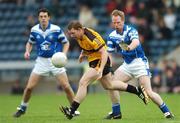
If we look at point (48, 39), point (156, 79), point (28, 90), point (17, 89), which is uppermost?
point (48, 39)

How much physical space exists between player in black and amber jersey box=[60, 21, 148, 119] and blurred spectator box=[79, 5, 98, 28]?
1636cm

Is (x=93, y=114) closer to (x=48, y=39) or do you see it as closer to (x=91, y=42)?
(x=48, y=39)

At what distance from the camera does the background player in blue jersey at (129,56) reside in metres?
14.8

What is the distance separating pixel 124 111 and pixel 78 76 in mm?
11113

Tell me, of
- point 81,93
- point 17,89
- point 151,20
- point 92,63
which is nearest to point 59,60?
point 92,63

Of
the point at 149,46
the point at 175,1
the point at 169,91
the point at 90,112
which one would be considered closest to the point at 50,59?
the point at 90,112

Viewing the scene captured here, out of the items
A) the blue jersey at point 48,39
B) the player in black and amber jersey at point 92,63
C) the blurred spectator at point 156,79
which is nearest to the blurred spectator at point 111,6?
the blurred spectator at point 156,79

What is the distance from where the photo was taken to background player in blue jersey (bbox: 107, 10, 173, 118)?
14750mm

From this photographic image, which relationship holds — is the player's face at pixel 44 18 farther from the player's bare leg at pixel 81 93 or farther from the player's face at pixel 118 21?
the player's bare leg at pixel 81 93

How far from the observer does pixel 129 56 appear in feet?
49.7

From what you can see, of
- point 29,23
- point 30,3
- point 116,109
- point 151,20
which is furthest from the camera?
point 30,3

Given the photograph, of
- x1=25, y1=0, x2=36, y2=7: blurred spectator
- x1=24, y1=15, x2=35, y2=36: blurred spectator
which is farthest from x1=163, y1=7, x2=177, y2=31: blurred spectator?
x1=25, y1=0, x2=36, y2=7: blurred spectator

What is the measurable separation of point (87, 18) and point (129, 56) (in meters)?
16.5

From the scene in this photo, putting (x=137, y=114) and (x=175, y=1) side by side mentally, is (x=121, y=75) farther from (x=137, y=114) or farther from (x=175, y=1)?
(x=175, y=1)
